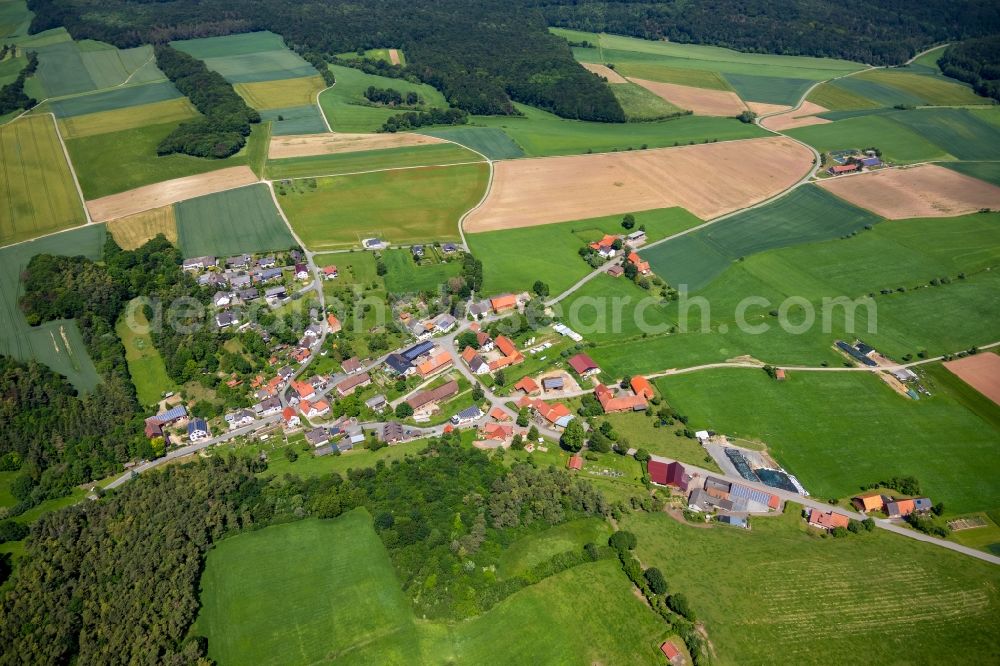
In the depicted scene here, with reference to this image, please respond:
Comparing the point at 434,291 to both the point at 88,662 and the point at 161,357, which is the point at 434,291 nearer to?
the point at 161,357

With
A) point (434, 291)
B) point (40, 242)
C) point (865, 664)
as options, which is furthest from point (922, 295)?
point (40, 242)

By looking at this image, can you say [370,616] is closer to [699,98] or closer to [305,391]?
[305,391]

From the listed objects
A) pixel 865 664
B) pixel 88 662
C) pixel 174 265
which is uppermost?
pixel 174 265

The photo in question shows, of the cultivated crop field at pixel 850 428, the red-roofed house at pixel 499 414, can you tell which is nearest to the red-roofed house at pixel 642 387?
the cultivated crop field at pixel 850 428

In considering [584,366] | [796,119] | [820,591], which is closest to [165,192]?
[584,366]

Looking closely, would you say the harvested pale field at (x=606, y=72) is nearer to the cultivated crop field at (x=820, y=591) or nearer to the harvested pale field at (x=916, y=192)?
the harvested pale field at (x=916, y=192)

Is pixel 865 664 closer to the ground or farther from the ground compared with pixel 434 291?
closer to the ground

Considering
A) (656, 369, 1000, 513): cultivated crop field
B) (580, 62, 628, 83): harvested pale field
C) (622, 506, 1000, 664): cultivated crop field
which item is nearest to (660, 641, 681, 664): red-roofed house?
(622, 506, 1000, 664): cultivated crop field

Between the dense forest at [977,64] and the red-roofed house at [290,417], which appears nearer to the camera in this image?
the red-roofed house at [290,417]
